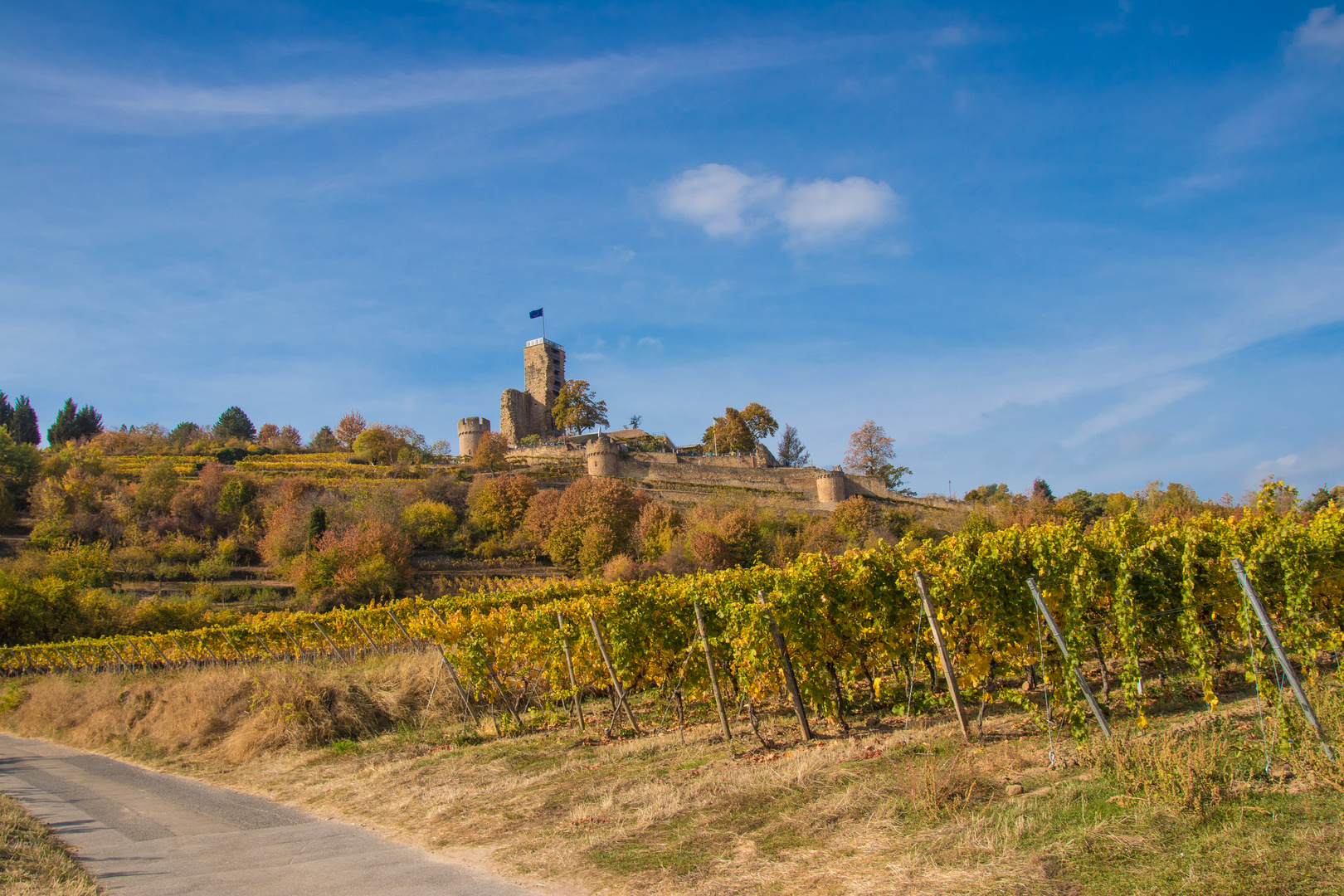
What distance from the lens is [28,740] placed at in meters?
13.9

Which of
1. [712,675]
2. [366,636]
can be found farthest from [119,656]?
[712,675]

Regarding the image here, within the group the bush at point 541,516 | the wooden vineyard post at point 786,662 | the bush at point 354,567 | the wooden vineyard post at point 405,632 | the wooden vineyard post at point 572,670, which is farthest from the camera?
the bush at point 541,516

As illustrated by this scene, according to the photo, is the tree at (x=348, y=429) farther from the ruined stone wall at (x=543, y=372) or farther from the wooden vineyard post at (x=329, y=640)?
the wooden vineyard post at (x=329, y=640)

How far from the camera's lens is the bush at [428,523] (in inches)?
1745

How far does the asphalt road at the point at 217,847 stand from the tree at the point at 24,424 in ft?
245

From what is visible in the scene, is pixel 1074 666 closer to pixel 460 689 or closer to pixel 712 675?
pixel 712 675

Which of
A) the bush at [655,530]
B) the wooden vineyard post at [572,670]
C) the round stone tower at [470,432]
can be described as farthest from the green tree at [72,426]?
the wooden vineyard post at [572,670]

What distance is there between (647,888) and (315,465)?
195ft

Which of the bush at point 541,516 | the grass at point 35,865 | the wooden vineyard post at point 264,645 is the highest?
the bush at point 541,516

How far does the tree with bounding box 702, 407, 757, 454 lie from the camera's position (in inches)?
2753

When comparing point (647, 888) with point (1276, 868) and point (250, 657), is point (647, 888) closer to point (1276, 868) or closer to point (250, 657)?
point (1276, 868)

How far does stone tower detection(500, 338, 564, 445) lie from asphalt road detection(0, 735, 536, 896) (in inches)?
2589

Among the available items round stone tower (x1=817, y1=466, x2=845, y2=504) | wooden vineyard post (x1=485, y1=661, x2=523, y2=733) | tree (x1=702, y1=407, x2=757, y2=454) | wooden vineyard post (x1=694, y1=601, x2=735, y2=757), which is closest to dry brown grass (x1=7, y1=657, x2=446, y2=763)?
wooden vineyard post (x1=485, y1=661, x2=523, y2=733)

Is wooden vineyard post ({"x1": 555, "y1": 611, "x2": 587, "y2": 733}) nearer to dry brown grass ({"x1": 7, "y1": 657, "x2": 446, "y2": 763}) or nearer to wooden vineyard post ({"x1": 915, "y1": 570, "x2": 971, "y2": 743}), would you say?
dry brown grass ({"x1": 7, "y1": 657, "x2": 446, "y2": 763})
